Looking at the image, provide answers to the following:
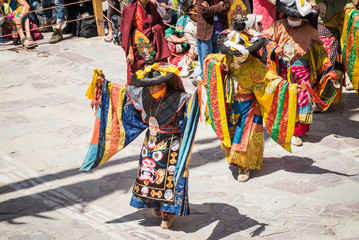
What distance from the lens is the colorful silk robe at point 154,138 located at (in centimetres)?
527

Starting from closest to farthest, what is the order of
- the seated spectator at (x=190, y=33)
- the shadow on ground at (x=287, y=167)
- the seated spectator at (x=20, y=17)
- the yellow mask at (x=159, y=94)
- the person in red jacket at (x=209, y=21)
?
the yellow mask at (x=159, y=94), the shadow on ground at (x=287, y=167), the person in red jacket at (x=209, y=21), the seated spectator at (x=190, y=33), the seated spectator at (x=20, y=17)

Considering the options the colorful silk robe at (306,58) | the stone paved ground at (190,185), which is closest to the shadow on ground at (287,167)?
the stone paved ground at (190,185)

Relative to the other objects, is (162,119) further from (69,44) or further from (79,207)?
(69,44)

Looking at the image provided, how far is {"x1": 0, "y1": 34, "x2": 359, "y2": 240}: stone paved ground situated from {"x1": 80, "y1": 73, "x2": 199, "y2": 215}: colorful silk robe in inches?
14.8

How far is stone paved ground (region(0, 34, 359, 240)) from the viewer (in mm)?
5453

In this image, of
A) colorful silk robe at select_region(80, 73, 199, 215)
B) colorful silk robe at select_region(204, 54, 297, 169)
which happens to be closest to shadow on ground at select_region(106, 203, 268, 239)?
colorful silk robe at select_region(80, 73, 199, 215)

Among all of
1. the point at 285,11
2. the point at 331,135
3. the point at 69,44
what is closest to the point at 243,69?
the point at 285,11

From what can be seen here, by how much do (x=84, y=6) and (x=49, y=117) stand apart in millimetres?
4314

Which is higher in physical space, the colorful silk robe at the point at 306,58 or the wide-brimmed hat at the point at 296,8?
the wide-brimmed hat at the point at 296,8

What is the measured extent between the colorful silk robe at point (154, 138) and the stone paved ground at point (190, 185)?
0.38 meters

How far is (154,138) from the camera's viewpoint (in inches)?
213

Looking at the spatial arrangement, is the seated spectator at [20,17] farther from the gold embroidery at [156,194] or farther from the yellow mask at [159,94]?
the gold embroidery at [156,194]

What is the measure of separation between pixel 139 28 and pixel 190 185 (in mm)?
2641

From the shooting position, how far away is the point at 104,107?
18.6 feet
